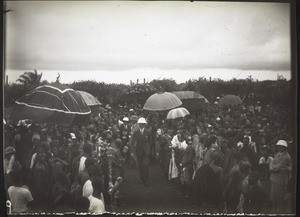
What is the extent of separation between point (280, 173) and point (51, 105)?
2.32 meters

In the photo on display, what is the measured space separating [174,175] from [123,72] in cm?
112

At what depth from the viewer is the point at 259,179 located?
4973 millimetres

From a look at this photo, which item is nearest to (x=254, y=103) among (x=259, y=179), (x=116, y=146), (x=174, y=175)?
(x=259, y=179)

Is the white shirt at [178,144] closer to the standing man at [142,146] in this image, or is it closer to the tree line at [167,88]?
the standing man at [142,146]

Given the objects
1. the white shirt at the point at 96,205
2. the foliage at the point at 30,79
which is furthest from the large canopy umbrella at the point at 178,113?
the foliage at the point at 30,79

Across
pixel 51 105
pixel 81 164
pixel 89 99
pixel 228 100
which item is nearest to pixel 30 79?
pixel 51 105

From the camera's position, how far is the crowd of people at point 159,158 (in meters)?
4.92

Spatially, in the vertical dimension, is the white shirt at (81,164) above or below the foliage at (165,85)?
below

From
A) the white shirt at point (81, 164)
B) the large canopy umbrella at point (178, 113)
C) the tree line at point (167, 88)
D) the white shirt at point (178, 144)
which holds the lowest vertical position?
the white shirt at point (81, 164)

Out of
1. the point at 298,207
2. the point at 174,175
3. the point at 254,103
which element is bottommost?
the point at 298,207

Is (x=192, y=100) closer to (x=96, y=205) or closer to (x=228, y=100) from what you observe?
(x=228, y=100)

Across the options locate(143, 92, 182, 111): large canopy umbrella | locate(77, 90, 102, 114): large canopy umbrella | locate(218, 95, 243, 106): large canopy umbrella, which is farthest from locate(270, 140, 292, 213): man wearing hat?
locate(77, 90, 102, 114): large canopy umbrella

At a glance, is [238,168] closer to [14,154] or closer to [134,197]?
[134,197]

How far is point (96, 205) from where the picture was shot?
4.95 meters
